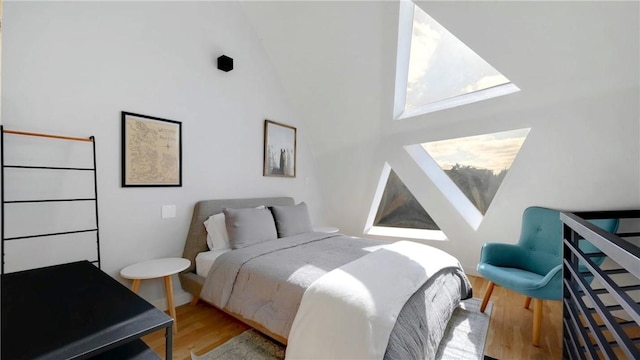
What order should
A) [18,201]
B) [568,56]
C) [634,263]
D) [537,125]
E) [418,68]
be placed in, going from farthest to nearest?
[418,68] < [537,125] < [568,56] < [18,201] < [634,263]

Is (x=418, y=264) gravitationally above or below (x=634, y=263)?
below

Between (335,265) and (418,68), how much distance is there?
2.30 metres

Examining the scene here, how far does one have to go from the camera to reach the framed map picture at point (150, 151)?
7.49 ft

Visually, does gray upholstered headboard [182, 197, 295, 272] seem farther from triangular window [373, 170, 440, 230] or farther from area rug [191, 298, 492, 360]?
triangular window [373, 170, 440, 230]

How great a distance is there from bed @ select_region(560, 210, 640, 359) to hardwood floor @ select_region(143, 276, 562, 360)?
378 mm

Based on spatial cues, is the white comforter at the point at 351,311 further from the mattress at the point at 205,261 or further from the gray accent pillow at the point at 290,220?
the gray accent pillow at the point at 290,220

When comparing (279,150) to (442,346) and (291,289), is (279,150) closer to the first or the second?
(291,289)

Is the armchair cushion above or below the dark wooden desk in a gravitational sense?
below

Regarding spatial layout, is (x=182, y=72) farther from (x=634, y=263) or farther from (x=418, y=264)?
(x=634, y=263)

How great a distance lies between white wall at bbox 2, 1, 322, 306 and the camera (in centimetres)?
187

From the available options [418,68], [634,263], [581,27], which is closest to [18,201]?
[634,263]

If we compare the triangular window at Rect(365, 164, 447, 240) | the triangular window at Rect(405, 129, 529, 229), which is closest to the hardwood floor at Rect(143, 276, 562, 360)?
the triangular window at Rect(405, 129, 529, 229)

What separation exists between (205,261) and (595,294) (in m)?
2.52

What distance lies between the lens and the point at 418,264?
2043 millimetres
